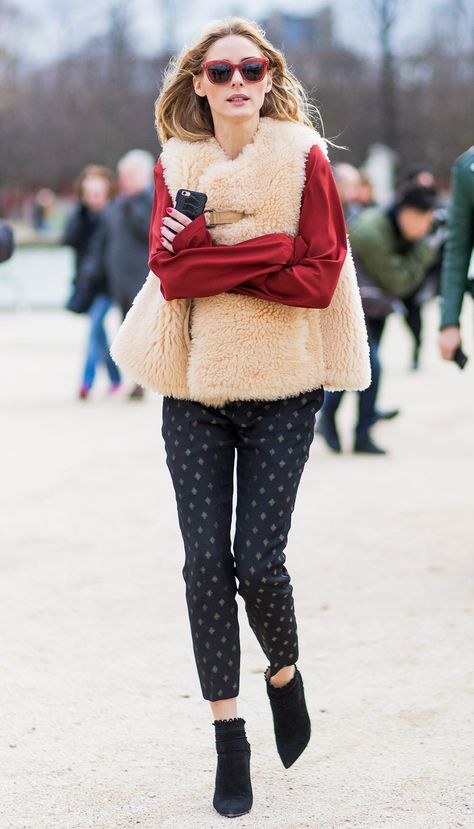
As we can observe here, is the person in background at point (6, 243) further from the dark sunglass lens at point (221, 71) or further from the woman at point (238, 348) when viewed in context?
the dark sunglass lens at point (221, 71)

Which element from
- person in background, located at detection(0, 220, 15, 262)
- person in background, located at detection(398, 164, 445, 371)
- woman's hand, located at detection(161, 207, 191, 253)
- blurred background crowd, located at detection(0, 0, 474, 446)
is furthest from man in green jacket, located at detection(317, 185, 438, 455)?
blurred background crowd, located at detection(0, 0, 474, 446)

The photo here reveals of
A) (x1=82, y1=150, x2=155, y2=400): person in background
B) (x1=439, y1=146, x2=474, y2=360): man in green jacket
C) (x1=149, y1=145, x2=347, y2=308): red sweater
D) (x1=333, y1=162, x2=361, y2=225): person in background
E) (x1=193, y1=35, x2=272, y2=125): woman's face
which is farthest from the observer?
(x1=333, y1=162, x2=361, y2=225): person in background

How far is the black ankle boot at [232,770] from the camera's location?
9.65ft

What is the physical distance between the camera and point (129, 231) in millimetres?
9711

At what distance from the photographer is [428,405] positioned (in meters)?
9.59

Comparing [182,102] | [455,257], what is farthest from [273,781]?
[455,257]

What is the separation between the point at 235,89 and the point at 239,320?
0.53 m

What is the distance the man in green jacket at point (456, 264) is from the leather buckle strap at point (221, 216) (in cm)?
185

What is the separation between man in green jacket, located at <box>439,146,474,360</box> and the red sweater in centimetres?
175

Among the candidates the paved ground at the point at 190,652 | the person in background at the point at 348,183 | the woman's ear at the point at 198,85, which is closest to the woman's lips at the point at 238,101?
the woman's ear at the point at 198,85

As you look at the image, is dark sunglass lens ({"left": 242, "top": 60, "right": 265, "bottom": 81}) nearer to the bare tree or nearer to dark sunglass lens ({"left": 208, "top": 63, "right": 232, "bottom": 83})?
dark sunglass lens ({"left": 208, "top": 63, "right": 232, "bottom": 83})

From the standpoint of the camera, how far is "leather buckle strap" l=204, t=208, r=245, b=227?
2957mm

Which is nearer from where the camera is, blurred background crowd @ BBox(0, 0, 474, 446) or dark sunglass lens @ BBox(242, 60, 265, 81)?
dark sunglass lens @ BBox(242, 60, 265, 81)

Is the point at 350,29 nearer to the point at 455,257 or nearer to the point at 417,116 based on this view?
the point at 417,116
